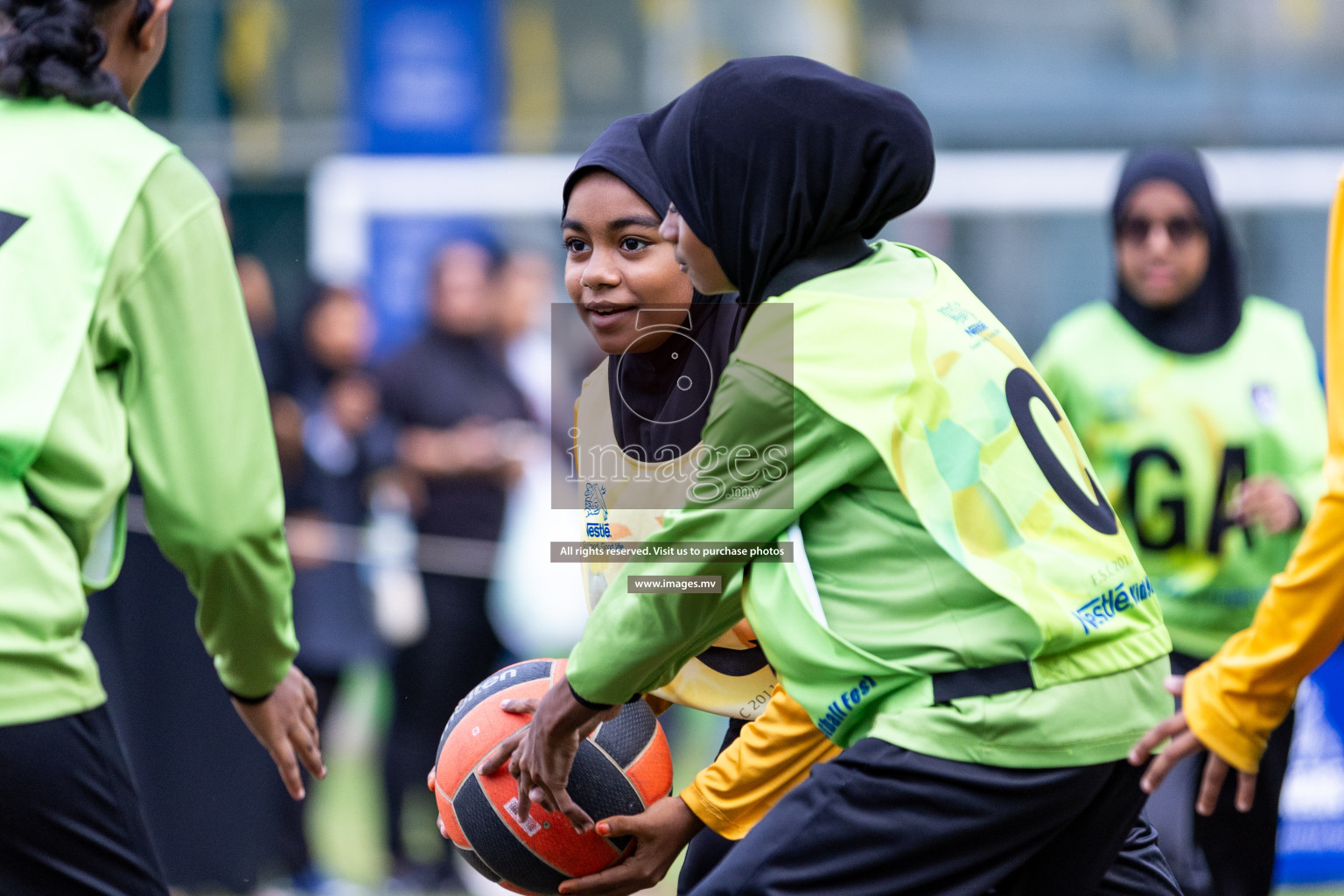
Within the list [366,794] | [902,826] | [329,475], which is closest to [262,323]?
[329,475]

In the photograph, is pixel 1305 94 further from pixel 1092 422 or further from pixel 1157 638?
pixel 1157 638

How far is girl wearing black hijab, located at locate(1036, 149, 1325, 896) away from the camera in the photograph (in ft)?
16.7

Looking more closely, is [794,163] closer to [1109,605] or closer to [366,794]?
[1109,605]

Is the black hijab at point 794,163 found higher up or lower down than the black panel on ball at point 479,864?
higher up

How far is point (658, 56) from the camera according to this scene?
10961mm

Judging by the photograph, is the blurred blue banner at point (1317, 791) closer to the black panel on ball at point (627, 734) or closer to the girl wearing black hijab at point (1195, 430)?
→ the girl wearing black hijab at point (1195, 430)

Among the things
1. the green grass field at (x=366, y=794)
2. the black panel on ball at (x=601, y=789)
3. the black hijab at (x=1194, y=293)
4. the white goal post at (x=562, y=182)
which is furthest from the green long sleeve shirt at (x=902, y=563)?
the white goal post at (x=562, y=182)

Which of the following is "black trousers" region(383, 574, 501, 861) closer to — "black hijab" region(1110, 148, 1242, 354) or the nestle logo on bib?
"black hijab" region(1110, 148, 1242, 354)

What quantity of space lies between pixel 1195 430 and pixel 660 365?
2.39 m

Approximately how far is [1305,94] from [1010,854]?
838 centimetres

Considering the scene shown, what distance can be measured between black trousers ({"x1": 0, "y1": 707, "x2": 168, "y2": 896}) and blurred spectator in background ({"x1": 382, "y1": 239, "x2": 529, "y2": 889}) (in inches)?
174

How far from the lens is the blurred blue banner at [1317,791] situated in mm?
7113

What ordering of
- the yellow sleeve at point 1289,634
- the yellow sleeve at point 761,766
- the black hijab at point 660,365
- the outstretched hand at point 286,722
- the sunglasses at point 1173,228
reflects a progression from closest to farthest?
the yellow sleeve at point 1289,634, the outstretched hand at point 286,722, the yellow sleeve at point 761,766, the black hijab at point 660,365, the sunglasses at point 1173,228

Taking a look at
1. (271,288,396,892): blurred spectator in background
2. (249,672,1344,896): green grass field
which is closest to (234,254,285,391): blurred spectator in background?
(271,288,396,892): blurred spectator in background
